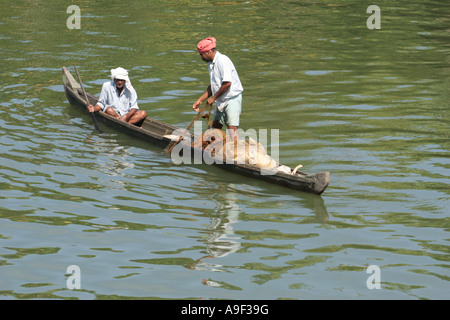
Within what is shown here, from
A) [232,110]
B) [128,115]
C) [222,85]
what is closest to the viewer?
[222,85]

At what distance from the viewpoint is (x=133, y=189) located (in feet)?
31.1

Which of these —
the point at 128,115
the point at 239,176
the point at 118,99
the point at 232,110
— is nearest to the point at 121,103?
the point at 118,99

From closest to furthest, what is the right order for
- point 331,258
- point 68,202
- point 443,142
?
point 331,258
point 68,202
point 443,142

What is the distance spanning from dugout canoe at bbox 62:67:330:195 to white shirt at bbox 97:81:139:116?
0.21 metres

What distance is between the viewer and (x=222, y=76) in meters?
10.0

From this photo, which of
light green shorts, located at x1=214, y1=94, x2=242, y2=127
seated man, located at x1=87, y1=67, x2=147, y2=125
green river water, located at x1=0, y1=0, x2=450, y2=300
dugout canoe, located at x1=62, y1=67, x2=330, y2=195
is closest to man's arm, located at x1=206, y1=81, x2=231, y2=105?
light green shorts, located at x1=214, y1=94, x2=242, y2=127

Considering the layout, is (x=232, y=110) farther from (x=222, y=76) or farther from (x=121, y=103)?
(x=121, y=103)

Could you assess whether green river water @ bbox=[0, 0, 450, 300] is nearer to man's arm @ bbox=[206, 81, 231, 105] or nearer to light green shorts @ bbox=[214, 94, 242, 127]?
light green shorts @ bbox=[214, 94, 242, 127]

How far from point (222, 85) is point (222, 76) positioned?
0.42 feet

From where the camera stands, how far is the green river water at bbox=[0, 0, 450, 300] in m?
7.07

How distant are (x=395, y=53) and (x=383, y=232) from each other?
9.92 meters
